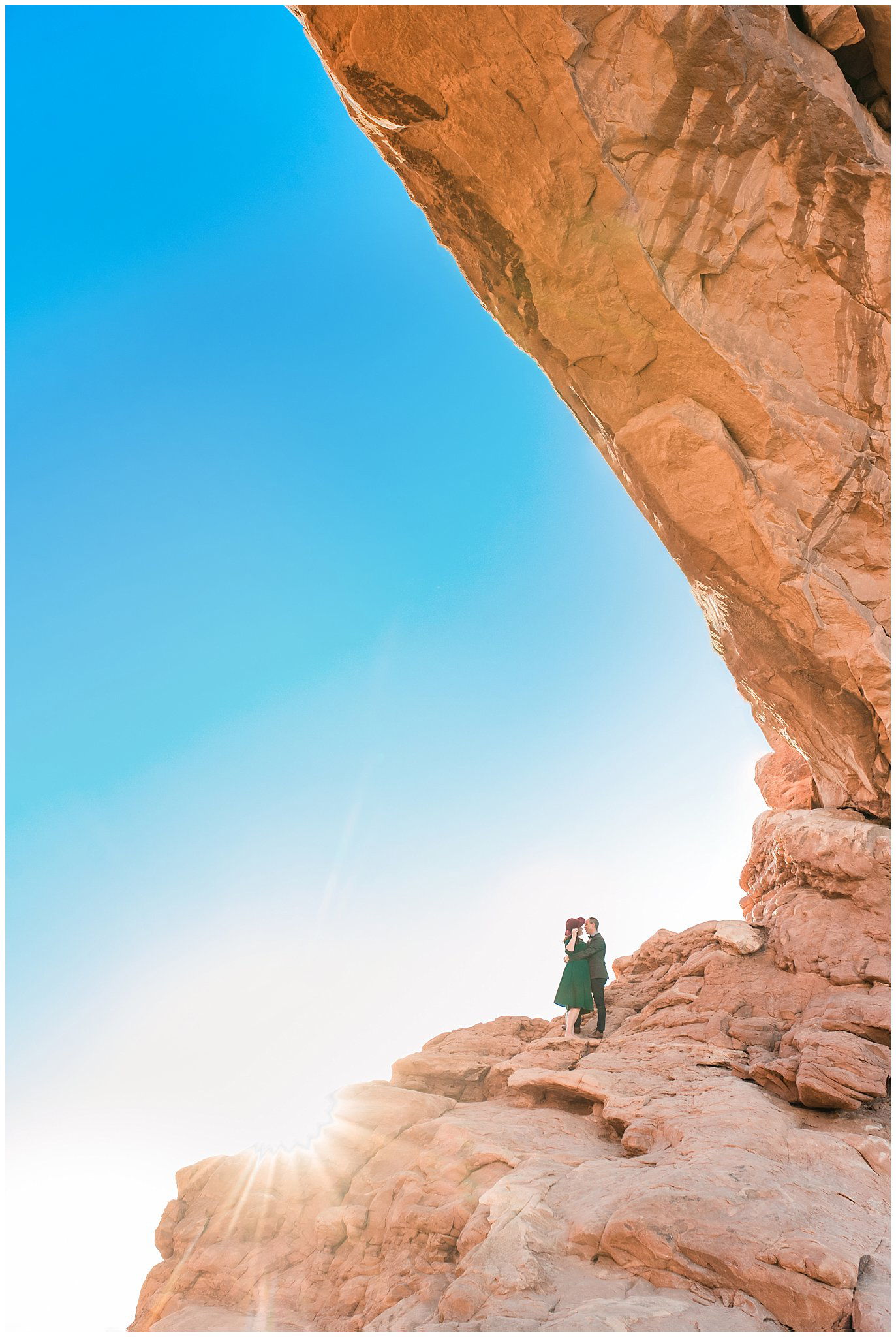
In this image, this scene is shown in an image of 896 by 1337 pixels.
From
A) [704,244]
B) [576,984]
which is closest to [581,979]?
[576,984]

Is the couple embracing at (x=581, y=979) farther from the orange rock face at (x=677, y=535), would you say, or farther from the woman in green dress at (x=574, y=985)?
the orange rock face at (x=677, y=535)

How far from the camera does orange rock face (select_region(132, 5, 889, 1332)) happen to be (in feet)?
24.7

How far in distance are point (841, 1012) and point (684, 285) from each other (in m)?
10.6

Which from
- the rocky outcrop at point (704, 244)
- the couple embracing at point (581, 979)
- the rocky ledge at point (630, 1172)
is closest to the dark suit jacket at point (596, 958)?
the couple embracing at point (581, 979)

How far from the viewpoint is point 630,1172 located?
730cm

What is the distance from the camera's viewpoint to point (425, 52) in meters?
9.38

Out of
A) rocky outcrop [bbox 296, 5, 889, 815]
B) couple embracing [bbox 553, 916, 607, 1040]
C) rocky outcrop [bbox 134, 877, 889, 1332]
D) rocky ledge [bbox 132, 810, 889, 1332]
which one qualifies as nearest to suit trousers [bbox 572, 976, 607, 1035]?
couple embracing [bbox 553, 916, 607, 1040]

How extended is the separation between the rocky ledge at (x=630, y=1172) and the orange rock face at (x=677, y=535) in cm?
5

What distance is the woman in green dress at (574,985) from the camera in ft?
41.9

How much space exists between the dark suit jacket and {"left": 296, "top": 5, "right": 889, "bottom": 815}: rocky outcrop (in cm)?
532

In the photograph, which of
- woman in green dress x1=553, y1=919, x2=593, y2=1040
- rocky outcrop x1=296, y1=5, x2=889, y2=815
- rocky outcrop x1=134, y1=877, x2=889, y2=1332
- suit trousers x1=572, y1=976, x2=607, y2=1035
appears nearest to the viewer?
rocky outcrop x1=134, y1=877, x2=889, y2=1332

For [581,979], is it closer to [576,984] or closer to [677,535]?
[576,984]

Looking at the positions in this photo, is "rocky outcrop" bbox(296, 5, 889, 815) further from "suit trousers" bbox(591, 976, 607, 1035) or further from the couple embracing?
"suit trousers" bbox(591, 976, 607, 1035)

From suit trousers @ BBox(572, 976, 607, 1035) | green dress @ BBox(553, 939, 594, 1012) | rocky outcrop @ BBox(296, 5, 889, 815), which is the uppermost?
rocky outcrop @ BBox(296, 5, 889, 815)
